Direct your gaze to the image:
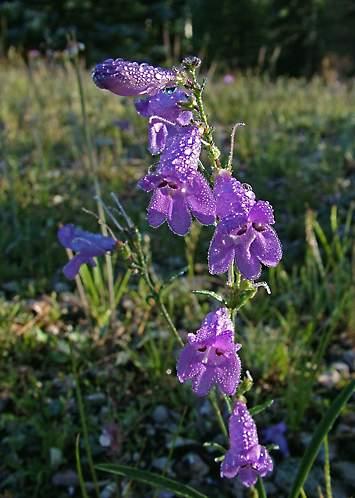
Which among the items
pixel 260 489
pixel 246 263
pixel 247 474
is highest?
pixel 246 263

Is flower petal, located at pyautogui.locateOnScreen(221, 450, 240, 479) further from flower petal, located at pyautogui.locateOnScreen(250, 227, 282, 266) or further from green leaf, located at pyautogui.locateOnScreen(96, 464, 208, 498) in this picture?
flower petal, located at pyautogui.locateOnScreen(250, 227, 282, 266)

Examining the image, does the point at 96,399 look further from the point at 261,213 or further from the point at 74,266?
the point at 261,213

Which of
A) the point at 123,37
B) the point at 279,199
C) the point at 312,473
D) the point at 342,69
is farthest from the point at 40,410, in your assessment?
the point at 342,69

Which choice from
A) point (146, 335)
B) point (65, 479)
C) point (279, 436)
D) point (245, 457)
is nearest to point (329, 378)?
point (279, 436)

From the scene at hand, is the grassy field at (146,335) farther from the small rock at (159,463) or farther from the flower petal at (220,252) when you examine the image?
the flower petal at (220,252)

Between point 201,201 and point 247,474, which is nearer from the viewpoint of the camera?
point 201,201

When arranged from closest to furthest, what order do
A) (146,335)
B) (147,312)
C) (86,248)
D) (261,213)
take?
(261,213), (86,248), (146,335), (147,312)
